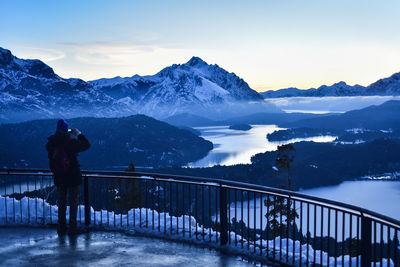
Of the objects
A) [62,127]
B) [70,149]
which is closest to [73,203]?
[70,149]

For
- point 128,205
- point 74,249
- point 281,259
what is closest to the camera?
point 281,259

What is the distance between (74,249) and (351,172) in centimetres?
20250

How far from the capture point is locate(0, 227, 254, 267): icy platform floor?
23.6 feet

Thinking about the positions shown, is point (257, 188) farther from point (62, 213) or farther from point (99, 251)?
point (62, 213)

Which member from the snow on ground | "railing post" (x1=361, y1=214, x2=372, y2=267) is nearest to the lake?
the snow on ground

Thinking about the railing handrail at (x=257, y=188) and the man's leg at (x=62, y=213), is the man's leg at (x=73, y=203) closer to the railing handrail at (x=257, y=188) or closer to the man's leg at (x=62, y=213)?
the man's leg at (x=62, y=213)

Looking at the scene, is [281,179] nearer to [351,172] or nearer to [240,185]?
[351,172]

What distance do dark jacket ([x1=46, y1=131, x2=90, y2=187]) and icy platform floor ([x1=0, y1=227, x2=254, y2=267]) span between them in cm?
123

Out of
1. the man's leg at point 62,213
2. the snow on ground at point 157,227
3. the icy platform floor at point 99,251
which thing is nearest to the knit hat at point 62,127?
the man's leg at point 62,213

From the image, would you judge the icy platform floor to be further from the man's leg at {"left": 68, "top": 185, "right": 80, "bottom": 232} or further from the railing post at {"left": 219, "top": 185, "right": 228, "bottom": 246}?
the railing post at {"left": 219, "top": 185, "right": 228, "bottom": 246}

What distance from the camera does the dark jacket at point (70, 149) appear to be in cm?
816

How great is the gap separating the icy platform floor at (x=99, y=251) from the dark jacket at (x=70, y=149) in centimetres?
123

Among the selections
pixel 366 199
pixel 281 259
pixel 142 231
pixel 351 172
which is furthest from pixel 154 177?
pixel 351 172

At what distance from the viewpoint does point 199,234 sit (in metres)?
Result: 8.76
